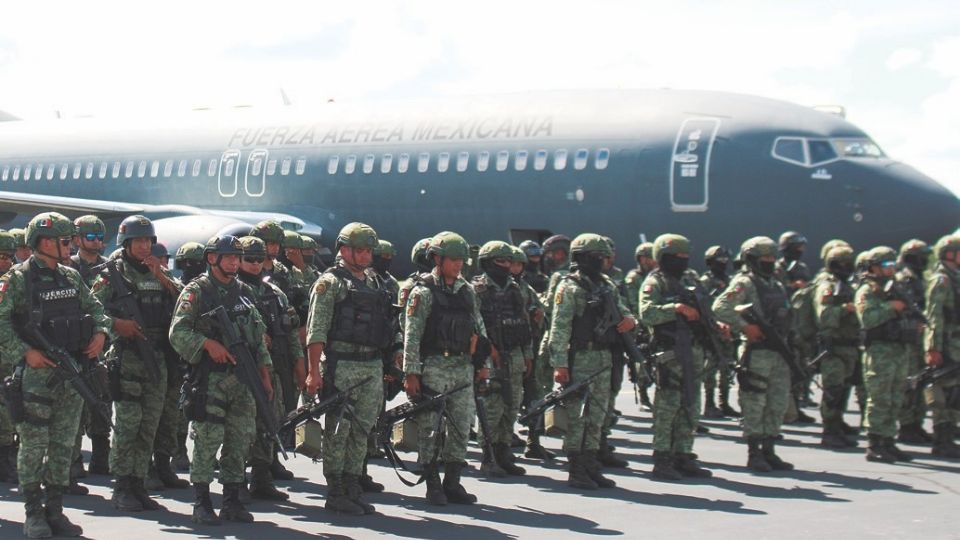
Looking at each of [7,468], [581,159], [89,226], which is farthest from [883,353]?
[581,159]

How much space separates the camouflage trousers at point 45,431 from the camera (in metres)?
7.93

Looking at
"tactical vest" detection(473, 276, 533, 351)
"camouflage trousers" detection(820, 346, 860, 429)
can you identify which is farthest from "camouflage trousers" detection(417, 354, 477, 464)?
"camouflage trousers" detection(820, 346, 860, 429)

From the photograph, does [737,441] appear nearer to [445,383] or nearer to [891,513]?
[891,513]

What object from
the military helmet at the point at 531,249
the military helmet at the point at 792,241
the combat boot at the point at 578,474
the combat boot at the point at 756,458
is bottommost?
the combat boot at the point at 578,474

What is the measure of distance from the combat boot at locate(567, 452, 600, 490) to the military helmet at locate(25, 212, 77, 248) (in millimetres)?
4291

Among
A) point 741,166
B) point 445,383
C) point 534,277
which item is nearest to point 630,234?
point 741,166

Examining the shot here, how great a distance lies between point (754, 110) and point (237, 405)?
12230 mm

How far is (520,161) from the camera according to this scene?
20.2 meters

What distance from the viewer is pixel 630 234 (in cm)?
1900

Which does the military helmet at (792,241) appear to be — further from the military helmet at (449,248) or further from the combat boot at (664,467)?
the military helmet at (449,248)

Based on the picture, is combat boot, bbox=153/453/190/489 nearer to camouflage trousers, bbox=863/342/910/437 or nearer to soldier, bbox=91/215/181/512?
soldier, bbox=91/215/181/512

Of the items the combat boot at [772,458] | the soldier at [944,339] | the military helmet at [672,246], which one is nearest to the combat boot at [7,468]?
the military helmet at [672,246]

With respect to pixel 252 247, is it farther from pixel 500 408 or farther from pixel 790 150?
pixel 790 150

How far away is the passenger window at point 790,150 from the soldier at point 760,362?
23.2 ft
